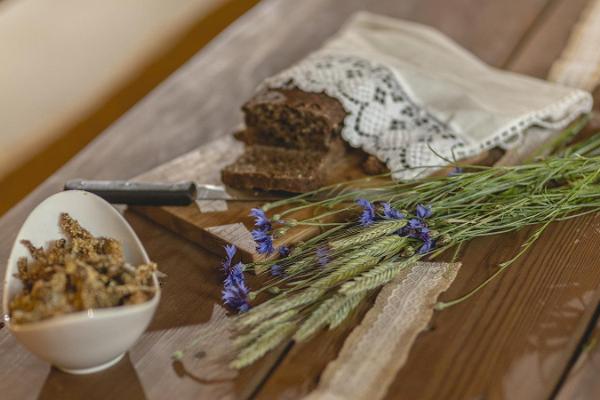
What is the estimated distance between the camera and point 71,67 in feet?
7.57

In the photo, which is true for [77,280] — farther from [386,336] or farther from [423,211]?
[423,211]

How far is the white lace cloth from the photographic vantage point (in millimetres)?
1562

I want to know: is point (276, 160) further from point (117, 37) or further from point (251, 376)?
point (117, 37)

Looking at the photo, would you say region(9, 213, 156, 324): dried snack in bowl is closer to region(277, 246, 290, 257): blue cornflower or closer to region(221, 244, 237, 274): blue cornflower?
region(221, 244, 237, 274): blue cornflower

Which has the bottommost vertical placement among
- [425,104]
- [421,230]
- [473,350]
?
[473,350]

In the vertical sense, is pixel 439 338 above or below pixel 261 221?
below

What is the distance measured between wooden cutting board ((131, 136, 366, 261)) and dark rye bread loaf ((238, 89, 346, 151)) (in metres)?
0.08

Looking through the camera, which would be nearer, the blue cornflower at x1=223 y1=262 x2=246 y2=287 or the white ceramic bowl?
the white ceramic bowl

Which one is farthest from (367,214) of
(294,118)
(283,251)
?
(294,118)

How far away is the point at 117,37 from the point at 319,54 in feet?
3.16

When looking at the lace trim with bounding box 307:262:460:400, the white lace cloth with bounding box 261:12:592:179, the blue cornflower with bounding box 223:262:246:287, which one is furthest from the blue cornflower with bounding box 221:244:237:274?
the white lace cloth with bounding box 261:12:592:179

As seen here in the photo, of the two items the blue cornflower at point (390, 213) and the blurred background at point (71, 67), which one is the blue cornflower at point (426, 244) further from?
the blurred background at point (71, 67)

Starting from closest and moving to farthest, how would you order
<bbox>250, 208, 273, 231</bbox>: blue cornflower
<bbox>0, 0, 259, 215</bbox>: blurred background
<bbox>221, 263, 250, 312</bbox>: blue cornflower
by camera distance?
<bbox>221, 263, 250, 312</bbox>: blue cornflower, <bbox>250, 208, 273, 231</bbox>: blue cornflower, <bbox>0, 0, 259, 215</bbox>: blurred background

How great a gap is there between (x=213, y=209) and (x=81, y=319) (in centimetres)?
53
